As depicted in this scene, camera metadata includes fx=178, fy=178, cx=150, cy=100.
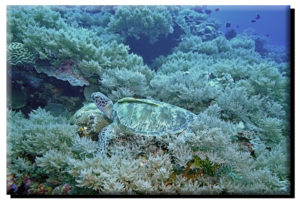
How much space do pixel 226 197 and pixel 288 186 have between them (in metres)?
0.68

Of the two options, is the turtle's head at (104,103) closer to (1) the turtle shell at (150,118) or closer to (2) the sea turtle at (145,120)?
(2) the sea turtle at (145,120)

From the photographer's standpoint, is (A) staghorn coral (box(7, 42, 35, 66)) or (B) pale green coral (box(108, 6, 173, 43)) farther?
(B) pale green coral (box(108, 6, 173, 43))

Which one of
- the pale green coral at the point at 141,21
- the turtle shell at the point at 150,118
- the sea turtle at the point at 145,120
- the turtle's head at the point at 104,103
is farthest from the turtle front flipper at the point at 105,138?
the pale green coral at the point at 141,21

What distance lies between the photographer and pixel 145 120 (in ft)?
8.53

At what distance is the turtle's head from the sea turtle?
16 millimetres

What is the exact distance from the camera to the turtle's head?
2922 mm

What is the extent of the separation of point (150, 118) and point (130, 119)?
297 mm

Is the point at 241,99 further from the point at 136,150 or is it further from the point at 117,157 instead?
the point at 117,157

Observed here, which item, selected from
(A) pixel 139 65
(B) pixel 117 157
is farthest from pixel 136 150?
(A) pixel 139 65

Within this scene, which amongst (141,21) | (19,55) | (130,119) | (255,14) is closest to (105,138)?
(130,119)

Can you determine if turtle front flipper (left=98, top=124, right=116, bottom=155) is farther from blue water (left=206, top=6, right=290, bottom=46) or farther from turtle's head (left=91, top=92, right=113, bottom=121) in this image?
blue water (left=206, top=6, right=290, bottom=46)

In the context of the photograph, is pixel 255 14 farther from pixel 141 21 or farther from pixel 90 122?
pixel 90 122

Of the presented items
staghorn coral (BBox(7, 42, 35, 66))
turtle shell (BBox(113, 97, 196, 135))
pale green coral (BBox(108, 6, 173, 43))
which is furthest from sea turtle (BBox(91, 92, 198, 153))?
pale green coral (BBox(108, 6, 173, 43))

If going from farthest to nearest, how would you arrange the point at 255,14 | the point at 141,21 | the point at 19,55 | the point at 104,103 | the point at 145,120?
1. the point at 255,14
2. the point at 141,21
3. the point at 19,55
4. the point at 104,103
5. the point at 145,120
